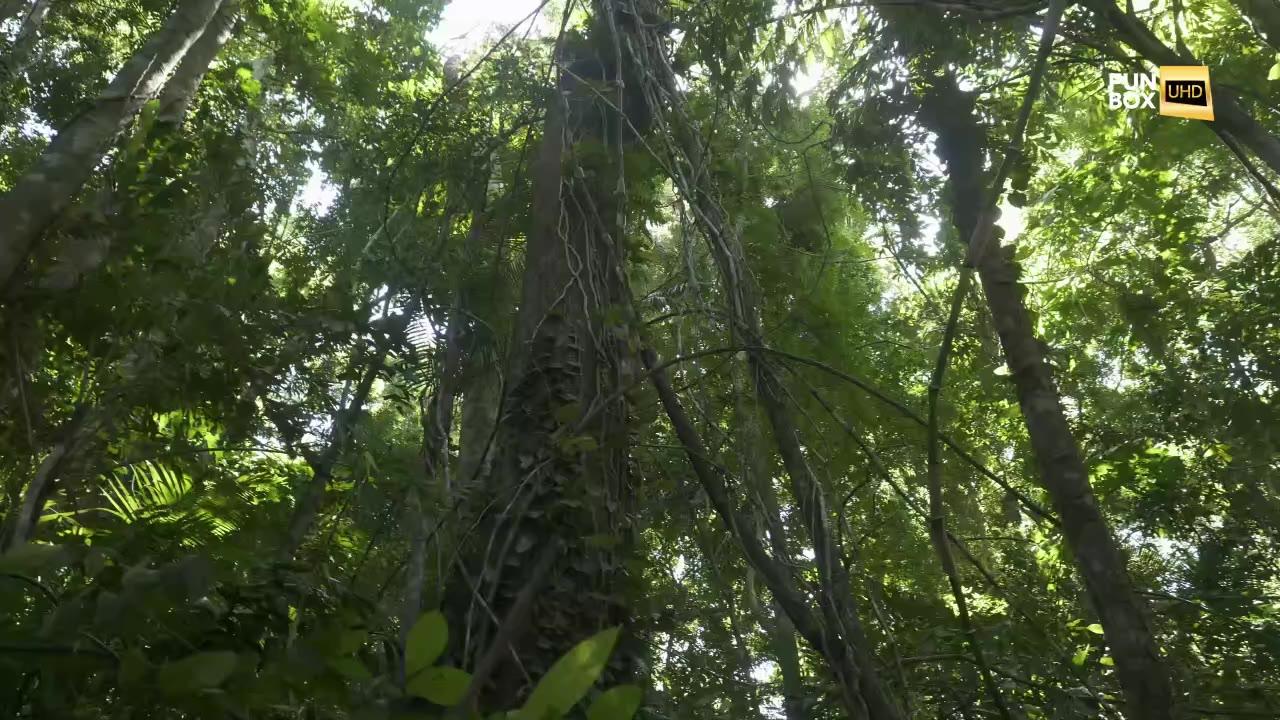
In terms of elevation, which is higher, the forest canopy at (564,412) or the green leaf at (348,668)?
the forest canopy at (564,412)

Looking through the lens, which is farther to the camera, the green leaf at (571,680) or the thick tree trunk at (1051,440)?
the thick tree trunk at (1051,440)

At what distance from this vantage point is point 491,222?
8.50 ft

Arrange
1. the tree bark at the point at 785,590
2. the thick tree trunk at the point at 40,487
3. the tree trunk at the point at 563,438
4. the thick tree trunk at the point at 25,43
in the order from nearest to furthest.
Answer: the tree bark at the point at 785,590, the thick tree trunk at the point at 40,487, the tree trunk at the point at 563,438, the thick tree trunk at the point at 25,43

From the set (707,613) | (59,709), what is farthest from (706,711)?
(59,709)

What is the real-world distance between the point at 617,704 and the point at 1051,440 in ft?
8.28

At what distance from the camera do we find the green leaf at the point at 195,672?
543mm

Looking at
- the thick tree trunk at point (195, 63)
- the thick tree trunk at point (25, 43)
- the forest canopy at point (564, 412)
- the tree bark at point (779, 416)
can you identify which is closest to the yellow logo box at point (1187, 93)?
the forest canopy at point (564, 412)

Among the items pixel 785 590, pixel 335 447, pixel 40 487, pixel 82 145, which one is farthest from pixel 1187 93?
pixel 82 145

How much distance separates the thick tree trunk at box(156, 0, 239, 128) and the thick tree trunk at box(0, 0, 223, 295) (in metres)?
1.02

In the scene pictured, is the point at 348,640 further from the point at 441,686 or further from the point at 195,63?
the point at 195,63

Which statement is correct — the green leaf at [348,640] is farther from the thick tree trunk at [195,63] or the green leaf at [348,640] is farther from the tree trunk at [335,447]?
the thick tree trunk at [195,63]

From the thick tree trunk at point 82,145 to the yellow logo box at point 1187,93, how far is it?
351cm

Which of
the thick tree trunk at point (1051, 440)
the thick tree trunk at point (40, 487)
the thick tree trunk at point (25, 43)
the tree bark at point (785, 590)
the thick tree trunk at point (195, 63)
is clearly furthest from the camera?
the thick tree trunk at point (195, 63)

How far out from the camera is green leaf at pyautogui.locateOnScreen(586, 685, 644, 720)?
0.56 metres
